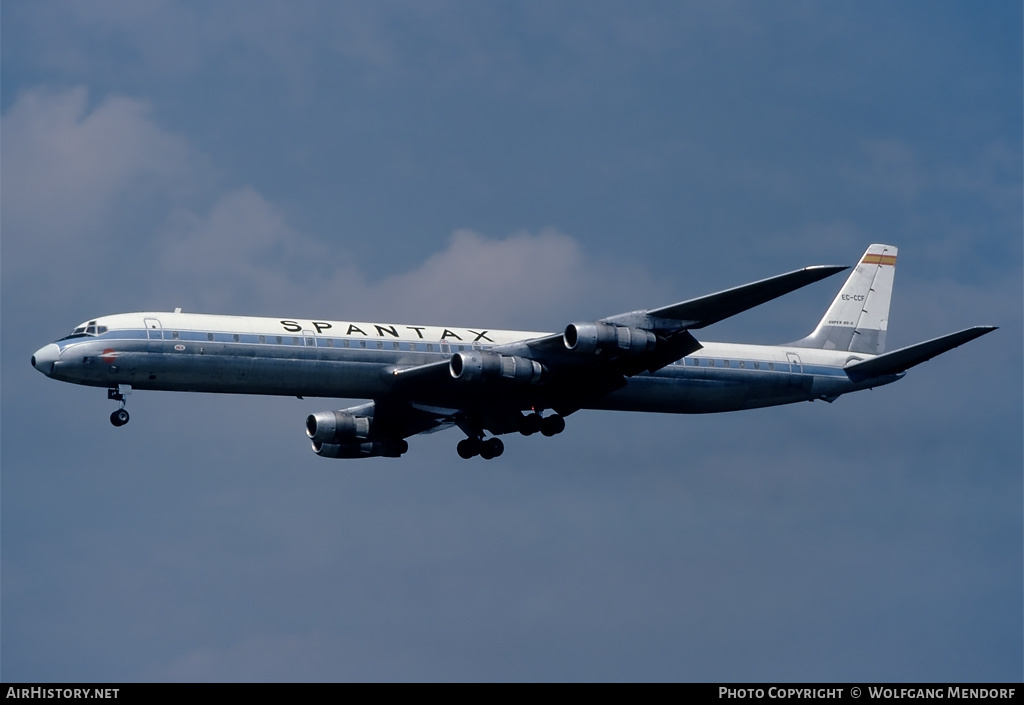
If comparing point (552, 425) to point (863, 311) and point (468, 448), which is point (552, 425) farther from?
point (863, 311)

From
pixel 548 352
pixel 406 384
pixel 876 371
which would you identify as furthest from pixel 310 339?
pixel 876 371

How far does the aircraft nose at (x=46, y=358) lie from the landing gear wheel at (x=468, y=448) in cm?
1691

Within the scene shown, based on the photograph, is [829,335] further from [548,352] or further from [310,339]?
[310,339]

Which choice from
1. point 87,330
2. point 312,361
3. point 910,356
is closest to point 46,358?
point 87,330

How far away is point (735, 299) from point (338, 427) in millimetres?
18328

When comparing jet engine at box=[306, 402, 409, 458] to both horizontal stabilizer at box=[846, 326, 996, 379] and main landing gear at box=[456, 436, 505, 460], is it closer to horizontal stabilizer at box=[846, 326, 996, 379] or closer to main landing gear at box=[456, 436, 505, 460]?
main landing gear at box=[456, 436, 505, 460]

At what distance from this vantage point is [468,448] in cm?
6469

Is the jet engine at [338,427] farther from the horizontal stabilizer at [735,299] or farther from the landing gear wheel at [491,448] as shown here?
the horizontal stabilizer at [735,299]

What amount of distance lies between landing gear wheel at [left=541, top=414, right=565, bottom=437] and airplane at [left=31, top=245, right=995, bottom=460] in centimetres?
6

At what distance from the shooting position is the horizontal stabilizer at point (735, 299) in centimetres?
5425
